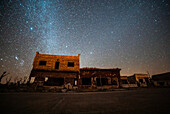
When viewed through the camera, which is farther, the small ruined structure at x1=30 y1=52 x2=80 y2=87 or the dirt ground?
the small ruined structure at x1=30 y1=52 x2=80 y2=87

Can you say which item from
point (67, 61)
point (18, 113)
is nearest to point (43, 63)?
point (67, 61)

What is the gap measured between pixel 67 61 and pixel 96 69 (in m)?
7.75

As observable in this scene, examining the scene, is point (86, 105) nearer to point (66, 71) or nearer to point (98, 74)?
point (66, 71)

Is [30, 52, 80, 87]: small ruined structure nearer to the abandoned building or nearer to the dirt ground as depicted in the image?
the abandoned building

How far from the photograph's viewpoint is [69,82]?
16344mm

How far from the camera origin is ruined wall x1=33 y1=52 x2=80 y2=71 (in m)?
17.1

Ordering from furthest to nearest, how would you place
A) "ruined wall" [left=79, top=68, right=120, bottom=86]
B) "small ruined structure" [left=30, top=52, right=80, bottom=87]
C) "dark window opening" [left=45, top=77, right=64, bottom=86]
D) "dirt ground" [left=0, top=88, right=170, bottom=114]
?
"dark window opening" [left=45, top=77, right=64, bottom=86]
"ruined wall" [left=79, top=68, right=120, bottom=86]
"small ruined structure" [left=30, top=52, right=80, bottom=87]
"dirt ground" [left=0, top=88, right=170, bottom=114]

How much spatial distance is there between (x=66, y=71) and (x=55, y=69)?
8.66ft

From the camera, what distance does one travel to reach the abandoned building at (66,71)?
52.9ft

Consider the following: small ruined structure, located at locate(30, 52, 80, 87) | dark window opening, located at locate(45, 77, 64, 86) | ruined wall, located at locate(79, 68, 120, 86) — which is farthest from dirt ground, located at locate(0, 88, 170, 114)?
dark window opening, located at locate(45, 77, 64, 86)

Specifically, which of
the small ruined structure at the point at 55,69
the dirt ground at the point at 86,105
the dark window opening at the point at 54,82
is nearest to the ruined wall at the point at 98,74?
the small ruined structure at the point at 55,69

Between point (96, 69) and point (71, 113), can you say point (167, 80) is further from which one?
point (71, 113)

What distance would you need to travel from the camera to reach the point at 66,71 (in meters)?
17.0

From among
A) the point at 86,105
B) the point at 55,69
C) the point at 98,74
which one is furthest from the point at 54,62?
the point at 86,105
